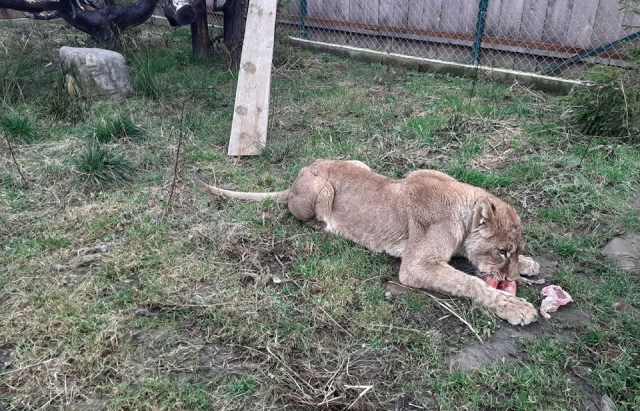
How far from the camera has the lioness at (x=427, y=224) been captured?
3.86 meters

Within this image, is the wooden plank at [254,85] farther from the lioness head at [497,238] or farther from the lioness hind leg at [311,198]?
the lioness head at [497,238]

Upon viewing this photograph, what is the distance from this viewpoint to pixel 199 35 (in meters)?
9.16

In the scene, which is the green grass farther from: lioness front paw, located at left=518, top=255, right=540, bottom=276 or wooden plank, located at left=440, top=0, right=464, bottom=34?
wooden plank, located at left=440, top=0, right=464, bottom=34

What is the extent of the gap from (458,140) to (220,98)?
3.49 meters

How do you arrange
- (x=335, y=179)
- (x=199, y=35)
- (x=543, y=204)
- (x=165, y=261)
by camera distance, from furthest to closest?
(x=199, y=35)
(x=543, y=204)
(x=335, y=179)
(x=165, y=261)

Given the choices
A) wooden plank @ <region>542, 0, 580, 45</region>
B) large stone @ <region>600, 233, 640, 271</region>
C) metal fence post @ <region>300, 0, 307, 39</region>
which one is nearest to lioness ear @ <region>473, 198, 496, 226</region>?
large stone @ <region>600, 233, 640, 271</region>

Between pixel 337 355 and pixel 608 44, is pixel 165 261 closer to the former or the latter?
pixel 337 355

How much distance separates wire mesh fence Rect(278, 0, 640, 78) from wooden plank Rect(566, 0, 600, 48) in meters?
0.01

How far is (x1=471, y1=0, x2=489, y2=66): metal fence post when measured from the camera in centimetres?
828

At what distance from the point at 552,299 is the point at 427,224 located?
103 centimetres

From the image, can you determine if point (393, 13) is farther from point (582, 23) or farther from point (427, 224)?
point (427, 224)

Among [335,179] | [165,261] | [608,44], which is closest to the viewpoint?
[165,261]

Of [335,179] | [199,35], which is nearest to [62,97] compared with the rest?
[199,35]

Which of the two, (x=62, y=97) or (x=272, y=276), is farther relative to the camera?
(x=62, y=97)
